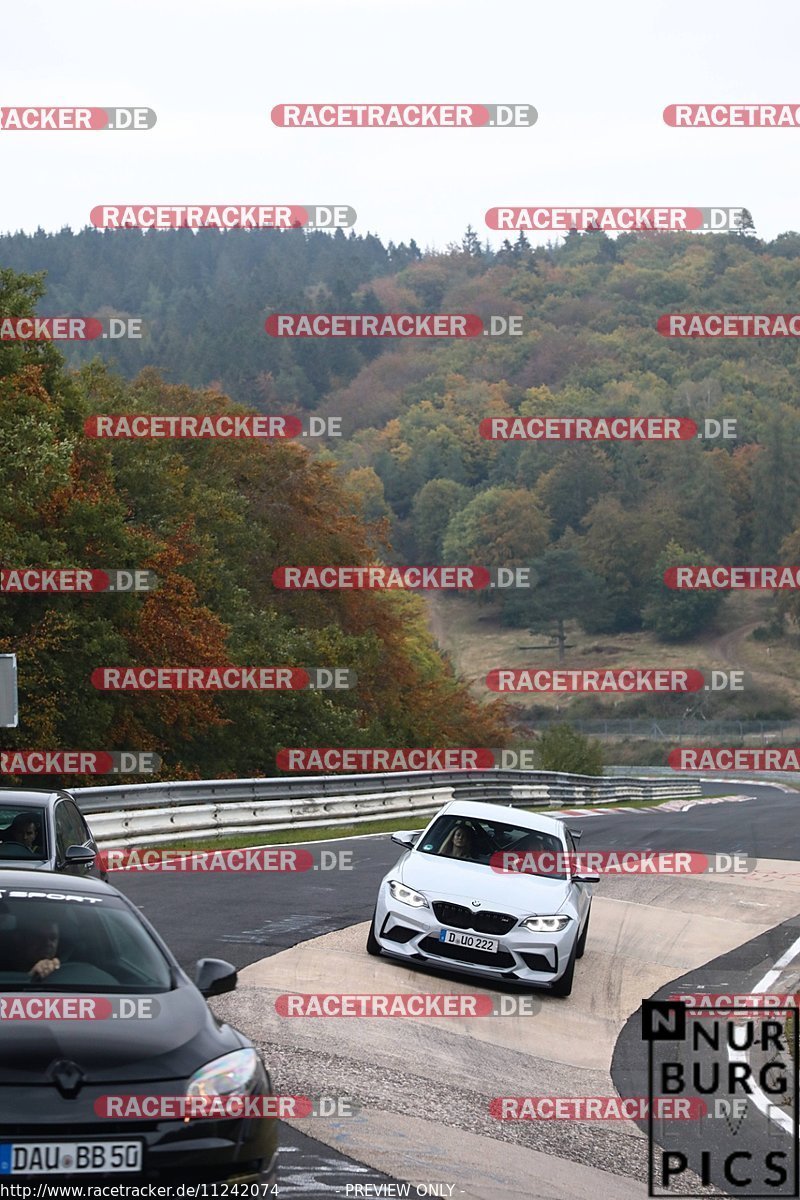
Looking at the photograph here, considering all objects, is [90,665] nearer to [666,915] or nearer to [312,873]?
[312,873]

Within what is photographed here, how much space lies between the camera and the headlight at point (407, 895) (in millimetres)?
12297

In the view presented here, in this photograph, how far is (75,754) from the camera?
36156mm

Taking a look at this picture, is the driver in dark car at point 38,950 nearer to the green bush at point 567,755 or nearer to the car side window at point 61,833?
the car side window at point 61,833

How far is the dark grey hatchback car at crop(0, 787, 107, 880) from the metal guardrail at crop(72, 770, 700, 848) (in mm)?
8320

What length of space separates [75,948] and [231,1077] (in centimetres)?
102

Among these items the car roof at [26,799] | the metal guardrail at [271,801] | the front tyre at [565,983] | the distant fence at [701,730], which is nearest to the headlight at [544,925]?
the front tyre at [565,983]

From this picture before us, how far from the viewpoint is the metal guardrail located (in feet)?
67.9

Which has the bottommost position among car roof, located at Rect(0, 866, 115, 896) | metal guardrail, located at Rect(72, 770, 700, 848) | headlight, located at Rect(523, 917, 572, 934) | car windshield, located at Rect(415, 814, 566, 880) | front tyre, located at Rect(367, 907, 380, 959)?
metal guardrail, located at Rect(72, 770, 700, 848)

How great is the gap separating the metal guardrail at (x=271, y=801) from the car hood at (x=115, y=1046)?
13.2m

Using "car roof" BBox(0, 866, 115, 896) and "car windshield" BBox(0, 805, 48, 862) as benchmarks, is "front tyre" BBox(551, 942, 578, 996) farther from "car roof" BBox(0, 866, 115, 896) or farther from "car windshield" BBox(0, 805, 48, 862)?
"car roof" BBox(0, 866, 115, 896)

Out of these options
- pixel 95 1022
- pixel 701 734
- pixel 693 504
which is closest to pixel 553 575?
pixel 693 504

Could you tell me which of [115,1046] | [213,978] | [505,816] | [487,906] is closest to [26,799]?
[487,906]

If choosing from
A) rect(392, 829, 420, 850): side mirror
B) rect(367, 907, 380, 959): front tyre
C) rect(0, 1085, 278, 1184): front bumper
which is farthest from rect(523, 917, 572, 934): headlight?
rect(0, 1085, 278, 1184): front bumper

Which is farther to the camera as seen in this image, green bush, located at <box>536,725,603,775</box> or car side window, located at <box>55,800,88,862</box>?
green bush, located at <box>536,725,603,775</box>
